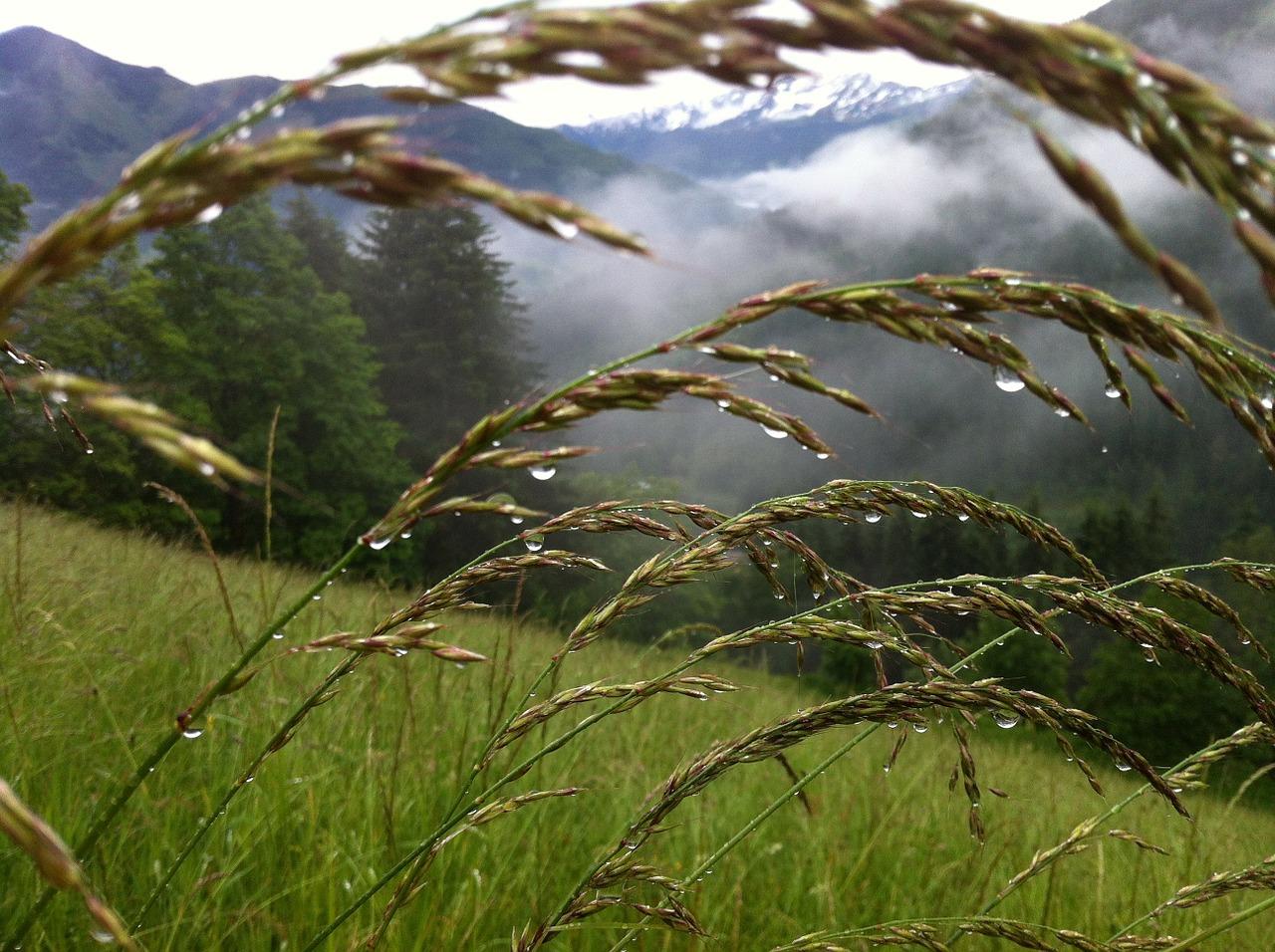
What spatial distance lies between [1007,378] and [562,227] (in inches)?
27.7

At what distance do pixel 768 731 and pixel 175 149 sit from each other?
1.25 metres

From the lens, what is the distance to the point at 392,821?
229 cm

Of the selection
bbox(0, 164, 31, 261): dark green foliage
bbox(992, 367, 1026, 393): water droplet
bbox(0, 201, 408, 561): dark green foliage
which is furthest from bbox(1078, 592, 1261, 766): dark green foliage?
bbox(0, 164, 31, 261): dark green foliage

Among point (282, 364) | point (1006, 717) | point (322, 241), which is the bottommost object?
point (282, 364)

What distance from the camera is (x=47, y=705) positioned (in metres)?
2.74

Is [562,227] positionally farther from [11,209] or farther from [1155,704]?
[1155,704]

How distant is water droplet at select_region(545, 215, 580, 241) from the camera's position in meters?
0.58

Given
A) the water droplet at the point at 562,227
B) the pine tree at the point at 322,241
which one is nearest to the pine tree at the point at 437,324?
the pine tree at the point at 322,241

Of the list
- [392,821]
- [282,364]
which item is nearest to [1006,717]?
[392,821]

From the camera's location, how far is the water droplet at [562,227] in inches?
22.9

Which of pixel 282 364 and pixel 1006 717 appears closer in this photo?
pixel 1006 717

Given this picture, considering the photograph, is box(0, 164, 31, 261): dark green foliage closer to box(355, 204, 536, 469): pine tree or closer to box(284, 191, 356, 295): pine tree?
box(284, 191, 356, 295): pine tree

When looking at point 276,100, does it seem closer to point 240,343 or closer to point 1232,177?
point 1232,177

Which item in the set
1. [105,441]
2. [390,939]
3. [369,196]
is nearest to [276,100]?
[369,196]
